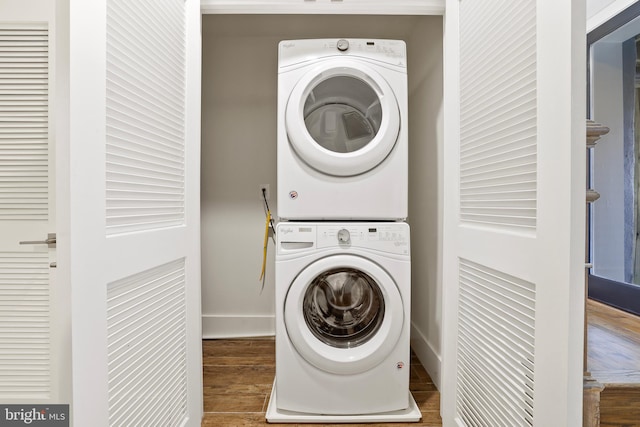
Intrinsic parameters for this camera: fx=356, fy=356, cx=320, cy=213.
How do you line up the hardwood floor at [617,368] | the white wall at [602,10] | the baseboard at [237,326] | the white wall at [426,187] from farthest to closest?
the baseboard at [237,326], the white wall at [426,187], the white wall at [602,10], the hardwood floor at [617,368]

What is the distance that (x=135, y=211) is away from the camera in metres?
0.98

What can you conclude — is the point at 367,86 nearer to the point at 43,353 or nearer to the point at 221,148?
the point at 221,148

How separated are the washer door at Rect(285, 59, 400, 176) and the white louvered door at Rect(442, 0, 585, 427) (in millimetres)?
287

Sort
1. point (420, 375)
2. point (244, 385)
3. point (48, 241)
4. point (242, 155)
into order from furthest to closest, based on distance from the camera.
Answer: point (242, 155)
point (420, 375)
point (244, 385)
point (48, 241)

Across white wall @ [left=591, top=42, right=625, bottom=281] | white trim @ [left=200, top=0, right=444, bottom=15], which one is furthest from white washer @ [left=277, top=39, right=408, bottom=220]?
white wall @ [left=591, top=42, right=625, bottom=281]

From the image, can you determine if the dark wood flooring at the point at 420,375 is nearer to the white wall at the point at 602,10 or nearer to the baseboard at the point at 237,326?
the baseboard at the point at 237,326

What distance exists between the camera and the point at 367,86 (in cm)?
162

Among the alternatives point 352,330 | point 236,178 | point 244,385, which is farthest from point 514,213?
point 236,178

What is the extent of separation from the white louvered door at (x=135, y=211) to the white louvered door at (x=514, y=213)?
→ 0.99m

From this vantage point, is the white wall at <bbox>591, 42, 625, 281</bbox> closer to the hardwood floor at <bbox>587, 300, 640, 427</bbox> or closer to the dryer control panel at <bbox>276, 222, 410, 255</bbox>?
the hardwood floor at <bbox>587, 300, 640, 427</bbox>

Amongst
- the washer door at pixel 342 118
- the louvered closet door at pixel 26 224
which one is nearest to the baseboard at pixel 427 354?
the washer door at pixel 342 118

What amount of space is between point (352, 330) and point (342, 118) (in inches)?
39.0

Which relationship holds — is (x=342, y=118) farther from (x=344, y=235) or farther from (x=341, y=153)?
(x=344, y=235)

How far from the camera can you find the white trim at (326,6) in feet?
5.10
